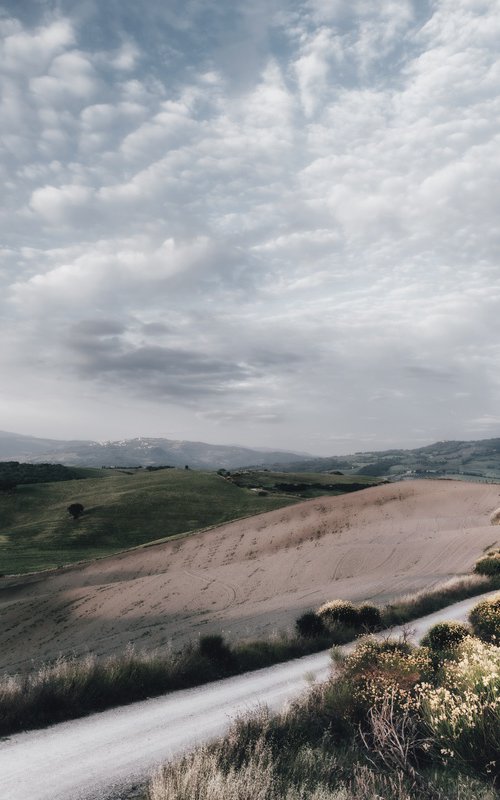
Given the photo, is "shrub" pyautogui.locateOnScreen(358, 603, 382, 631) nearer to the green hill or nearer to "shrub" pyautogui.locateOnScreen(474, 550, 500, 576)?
"shrub" pyautogui.locateOnScreen(474, 550, 500, 576)

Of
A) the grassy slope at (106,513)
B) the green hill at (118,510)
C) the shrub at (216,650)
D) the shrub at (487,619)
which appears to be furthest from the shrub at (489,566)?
the grassy slope at (106,513)

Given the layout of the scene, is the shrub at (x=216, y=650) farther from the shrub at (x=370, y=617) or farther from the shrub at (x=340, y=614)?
the shrub at (x=370, y=617)

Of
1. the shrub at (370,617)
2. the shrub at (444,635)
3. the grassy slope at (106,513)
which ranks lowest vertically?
the grassy slope at (106,513)

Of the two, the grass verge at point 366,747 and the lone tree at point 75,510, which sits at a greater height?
the grass verge at point 366,747

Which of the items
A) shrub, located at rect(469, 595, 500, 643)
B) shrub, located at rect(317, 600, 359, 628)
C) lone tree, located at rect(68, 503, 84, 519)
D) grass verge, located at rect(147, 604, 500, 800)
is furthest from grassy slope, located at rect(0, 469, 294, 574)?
grass verge, located at rect(147, 604, 500, 800)

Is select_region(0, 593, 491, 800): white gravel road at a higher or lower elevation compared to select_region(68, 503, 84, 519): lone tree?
higher

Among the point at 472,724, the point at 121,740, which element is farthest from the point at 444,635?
the point at 121,740
